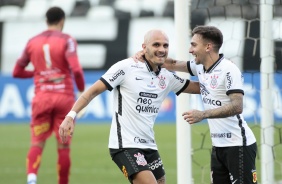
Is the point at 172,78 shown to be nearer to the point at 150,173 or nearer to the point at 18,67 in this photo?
the point at 150,173

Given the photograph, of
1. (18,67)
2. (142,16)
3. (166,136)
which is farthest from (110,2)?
(18,67)

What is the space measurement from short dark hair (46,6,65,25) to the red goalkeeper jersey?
0.13 m

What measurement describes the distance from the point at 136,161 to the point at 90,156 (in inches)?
Answer: 284

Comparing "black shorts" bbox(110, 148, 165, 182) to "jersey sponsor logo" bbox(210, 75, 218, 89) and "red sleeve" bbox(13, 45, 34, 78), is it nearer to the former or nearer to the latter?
"jersey sponsor logo" bbox(210, 75, 218, 89)

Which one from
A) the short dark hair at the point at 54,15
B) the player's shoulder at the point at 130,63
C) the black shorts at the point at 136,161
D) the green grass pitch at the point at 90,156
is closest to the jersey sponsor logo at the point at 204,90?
the player's shoulder at the point at 130,63

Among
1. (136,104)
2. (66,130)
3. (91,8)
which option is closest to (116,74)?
(136,104)

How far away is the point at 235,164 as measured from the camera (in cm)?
675

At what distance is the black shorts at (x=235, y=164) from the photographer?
676 centimetres

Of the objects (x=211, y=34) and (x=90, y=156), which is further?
(x=90, y=156)

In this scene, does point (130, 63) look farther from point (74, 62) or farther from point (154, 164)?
point (74, 62)

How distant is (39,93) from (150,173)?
314cm

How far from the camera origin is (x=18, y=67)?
951cm

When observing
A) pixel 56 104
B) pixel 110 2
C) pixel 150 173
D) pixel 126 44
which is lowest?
pixel 150 173

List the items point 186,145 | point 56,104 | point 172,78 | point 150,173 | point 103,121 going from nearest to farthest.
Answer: point 150,173 < point 172,78 < point 186,145 < point 56,104 < point 103,121
